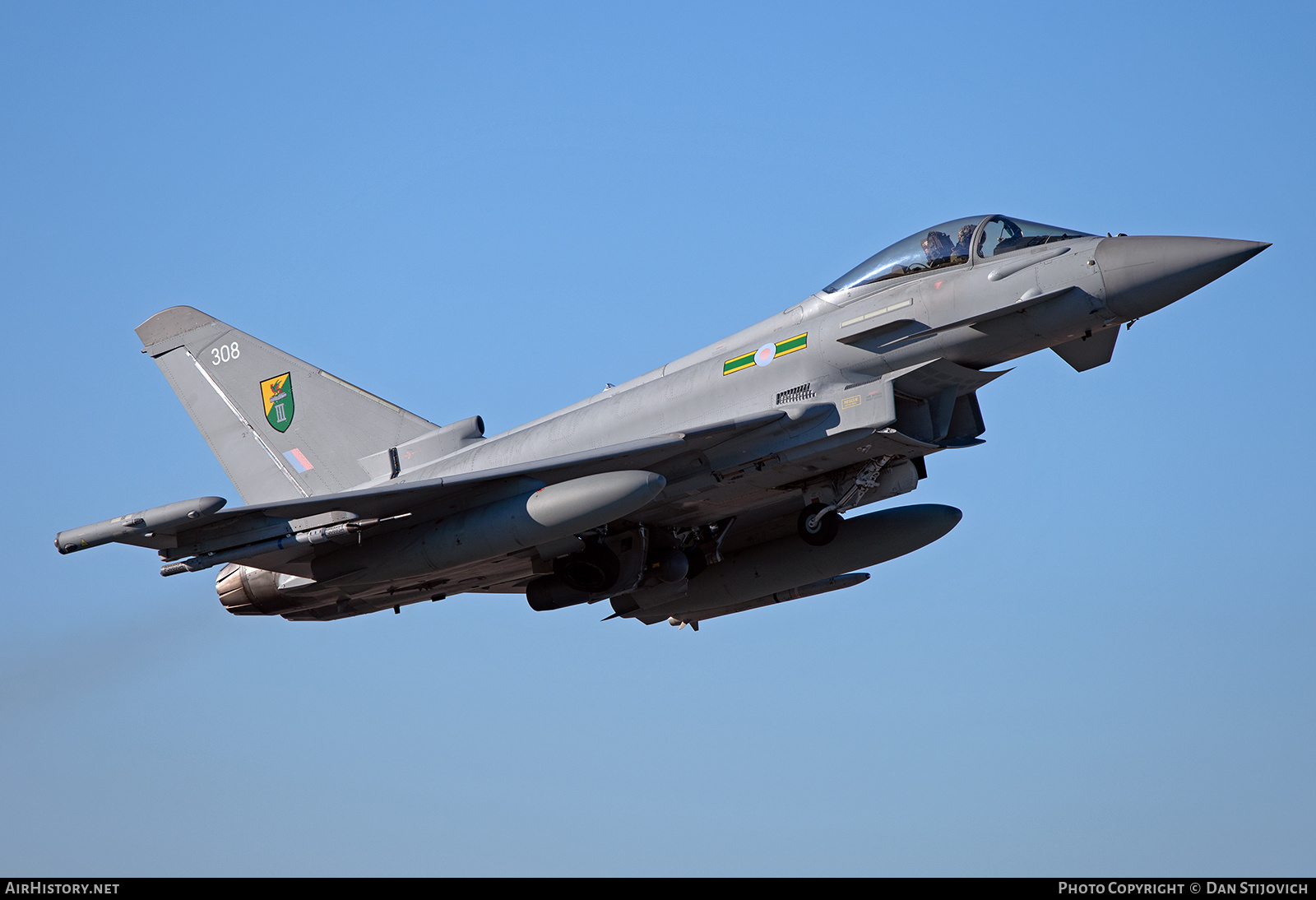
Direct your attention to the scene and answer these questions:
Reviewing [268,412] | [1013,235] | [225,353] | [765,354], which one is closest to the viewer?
[1013,235]

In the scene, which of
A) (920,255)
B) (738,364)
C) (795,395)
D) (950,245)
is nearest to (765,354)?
(738,364)

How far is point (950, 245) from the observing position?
12656 mm

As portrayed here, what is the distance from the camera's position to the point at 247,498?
54.6 feet

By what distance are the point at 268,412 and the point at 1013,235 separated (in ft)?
31.5

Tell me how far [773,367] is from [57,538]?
683cm

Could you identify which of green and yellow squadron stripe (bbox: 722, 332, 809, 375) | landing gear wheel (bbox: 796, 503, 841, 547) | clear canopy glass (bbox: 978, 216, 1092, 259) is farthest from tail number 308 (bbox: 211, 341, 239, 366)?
clear canopy glass (bbox: 978, 216, 1092, 259)

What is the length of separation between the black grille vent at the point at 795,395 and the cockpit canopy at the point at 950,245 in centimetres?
108

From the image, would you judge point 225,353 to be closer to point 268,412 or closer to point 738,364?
point 268,412

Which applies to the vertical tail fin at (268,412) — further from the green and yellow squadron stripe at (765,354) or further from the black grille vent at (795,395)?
the black grille vent at (795,395)

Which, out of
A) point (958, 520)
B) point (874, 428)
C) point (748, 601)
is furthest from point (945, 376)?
point (748, 601)

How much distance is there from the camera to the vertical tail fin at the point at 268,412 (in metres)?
16.2

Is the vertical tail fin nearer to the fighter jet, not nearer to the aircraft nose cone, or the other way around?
the fighter jet
